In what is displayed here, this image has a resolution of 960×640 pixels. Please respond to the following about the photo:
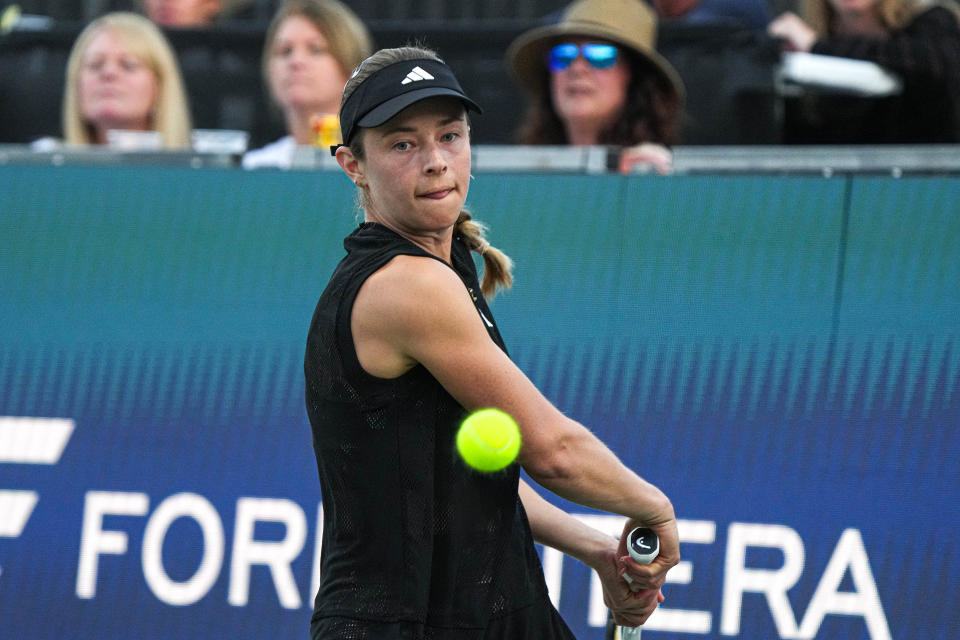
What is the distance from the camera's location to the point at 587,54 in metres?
4.98

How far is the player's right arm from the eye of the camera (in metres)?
2.29

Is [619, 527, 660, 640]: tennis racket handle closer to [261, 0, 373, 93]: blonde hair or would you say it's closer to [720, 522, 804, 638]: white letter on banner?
[720, 522, 804, 638]: white letter on banner

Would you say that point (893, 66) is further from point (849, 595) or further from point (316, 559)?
point (316, 559)

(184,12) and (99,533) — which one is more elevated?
(184,12)

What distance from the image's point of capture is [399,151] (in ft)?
7.82

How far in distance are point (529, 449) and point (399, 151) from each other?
1.83ft

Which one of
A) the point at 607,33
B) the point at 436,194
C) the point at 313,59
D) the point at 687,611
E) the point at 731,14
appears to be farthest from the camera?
the point at 731,14

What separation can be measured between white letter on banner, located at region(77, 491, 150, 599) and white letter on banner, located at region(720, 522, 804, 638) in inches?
71.0

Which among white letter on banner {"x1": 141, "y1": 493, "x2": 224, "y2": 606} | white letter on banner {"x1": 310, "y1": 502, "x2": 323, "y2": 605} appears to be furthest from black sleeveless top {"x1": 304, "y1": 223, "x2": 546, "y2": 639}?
white letter on banner {"x1": 141, "y1": 493, "x2": 224, "y2": 606}

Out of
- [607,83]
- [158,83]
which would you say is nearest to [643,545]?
[607,83]

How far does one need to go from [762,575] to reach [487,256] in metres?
1.64

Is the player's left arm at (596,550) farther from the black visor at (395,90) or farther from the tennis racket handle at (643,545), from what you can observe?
the black visor at (395,90)

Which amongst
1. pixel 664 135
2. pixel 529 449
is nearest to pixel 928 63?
pixel 664 135

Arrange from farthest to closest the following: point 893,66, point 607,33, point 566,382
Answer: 1. point 607,33
2. point 893,66
3. point 566,382
